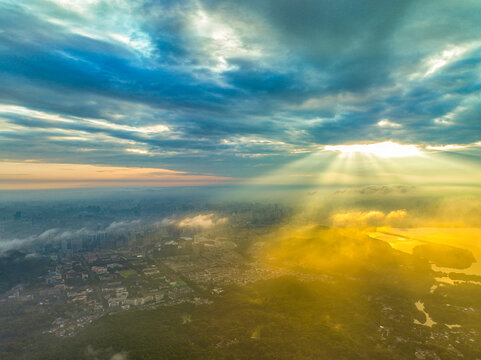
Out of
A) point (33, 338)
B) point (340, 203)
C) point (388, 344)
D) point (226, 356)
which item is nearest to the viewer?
point (226, 356)

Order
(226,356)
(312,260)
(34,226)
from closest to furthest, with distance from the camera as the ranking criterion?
(226,356) < (312,260) < (34,226)

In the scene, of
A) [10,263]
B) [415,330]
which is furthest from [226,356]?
[10,263]

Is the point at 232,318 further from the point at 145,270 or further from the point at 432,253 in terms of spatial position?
the point at 432,253

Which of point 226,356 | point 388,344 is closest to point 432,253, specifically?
point 388,344

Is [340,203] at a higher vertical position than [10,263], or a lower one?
higher

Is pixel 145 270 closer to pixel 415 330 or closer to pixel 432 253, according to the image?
pixel 415 330

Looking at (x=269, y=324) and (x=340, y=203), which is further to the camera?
(x=340, y=203)

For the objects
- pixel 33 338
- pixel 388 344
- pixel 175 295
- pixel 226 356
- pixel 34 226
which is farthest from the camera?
pixel 34 226

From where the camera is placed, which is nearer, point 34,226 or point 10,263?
point 10,263

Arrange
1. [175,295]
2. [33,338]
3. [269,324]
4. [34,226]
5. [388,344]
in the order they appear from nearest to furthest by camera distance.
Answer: [388,344] → [33,338] → [269,324] → [175,295] → [34,226]
